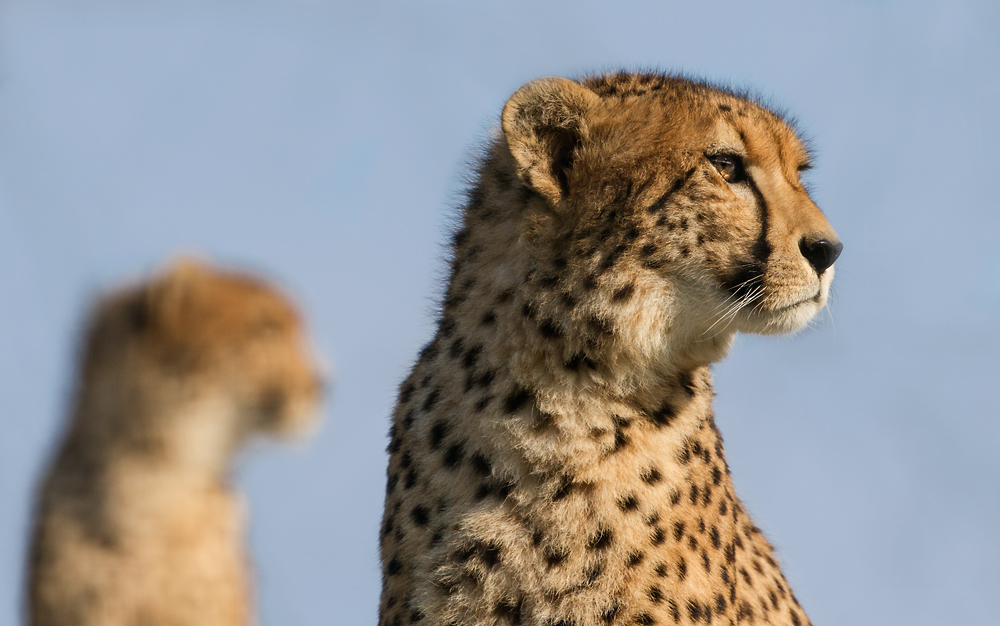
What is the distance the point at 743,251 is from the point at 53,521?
2.63 m

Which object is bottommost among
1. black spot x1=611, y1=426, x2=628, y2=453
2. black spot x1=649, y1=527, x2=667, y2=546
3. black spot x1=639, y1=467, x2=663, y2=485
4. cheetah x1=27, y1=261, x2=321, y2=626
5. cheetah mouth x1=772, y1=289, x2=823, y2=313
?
black spot x1=649, y1=527, x2=667, y2=546

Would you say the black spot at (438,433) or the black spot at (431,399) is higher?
the black spot at (431,399)

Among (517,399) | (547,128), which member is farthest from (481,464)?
(547,128)

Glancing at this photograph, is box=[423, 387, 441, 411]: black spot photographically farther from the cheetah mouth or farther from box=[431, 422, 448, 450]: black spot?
the cheetah mouth

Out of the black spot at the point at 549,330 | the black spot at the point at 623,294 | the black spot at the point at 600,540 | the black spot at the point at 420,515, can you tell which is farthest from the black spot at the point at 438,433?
the black spot at the point at 623,294

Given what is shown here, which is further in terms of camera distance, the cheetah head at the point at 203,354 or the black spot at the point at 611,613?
the black spot at the point at 611,613

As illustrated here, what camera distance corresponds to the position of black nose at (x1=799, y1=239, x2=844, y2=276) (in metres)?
3.15

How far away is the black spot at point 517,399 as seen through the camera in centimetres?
322

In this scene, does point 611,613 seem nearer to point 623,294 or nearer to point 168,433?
point 623,294

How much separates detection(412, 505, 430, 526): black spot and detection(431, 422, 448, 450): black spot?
183 mm

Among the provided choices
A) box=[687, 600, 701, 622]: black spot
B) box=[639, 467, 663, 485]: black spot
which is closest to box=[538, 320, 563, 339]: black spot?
box=[639, 467, 663, 485]: black spot

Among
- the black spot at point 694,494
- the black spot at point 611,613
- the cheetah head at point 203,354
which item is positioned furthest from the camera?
the black spot at point 694,494

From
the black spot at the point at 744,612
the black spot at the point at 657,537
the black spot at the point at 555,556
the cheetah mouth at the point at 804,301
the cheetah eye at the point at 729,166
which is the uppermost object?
the cheetah eye at the point at 729,166

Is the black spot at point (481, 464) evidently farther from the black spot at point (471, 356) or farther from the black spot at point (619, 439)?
the black spot at point (619, 439)
